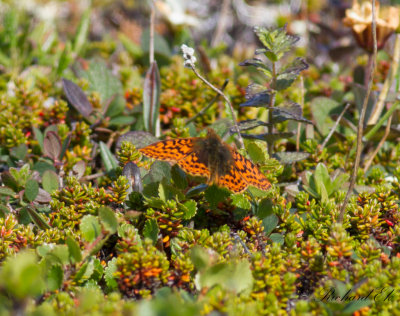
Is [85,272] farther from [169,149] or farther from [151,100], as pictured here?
[151,100]

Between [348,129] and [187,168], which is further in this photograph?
[348,129]

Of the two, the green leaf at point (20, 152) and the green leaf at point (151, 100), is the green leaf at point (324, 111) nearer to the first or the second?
the green leaf at point (151, 100)

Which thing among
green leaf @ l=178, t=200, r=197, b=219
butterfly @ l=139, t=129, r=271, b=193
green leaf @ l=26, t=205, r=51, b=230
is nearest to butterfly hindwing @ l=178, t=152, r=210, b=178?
butterfly @ l=139, t=129, r=271, b=193

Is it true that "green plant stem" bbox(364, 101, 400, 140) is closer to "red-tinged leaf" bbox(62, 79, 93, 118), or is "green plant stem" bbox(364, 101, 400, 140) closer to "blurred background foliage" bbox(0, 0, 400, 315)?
"blurred background foliage" bbox(0, 0, 400, 315)

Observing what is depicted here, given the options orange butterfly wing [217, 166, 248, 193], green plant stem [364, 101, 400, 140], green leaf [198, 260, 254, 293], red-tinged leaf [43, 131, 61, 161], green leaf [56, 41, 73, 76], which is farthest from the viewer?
green leaf [56, 41, 73, 76]

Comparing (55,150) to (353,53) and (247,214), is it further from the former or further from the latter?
(353,53)

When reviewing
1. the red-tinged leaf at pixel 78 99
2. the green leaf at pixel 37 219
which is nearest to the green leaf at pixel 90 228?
the green leaf at pixel 37 219

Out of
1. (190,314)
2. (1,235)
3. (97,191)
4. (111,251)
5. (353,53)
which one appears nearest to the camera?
(190,314)

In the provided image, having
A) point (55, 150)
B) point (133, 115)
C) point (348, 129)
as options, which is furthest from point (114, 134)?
point (348, 129)
